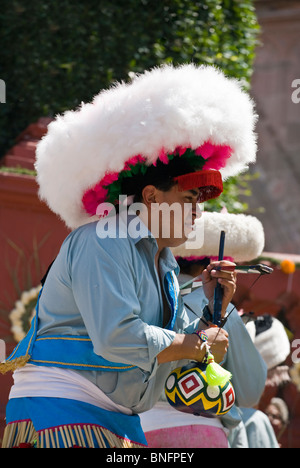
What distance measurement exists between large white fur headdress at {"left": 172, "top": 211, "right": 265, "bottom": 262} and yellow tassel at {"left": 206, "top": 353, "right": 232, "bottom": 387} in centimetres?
118

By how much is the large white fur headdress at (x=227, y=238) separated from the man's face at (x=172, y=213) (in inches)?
39.1

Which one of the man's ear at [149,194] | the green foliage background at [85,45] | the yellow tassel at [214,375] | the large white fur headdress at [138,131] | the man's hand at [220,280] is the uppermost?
the green foliage background at [85,45]

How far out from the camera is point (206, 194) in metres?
2.68

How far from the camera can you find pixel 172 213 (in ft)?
8.23

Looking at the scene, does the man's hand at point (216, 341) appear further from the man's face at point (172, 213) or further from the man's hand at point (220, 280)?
the man's face at point (172, 213)

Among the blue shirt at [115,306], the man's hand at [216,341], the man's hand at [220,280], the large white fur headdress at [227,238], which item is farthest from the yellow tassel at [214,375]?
the large white fur headdress at [227,238]

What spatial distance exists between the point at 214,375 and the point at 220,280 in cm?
37

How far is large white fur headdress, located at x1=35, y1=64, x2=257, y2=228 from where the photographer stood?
2355 millimetres

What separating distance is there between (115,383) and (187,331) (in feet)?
1.40

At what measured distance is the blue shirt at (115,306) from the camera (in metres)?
2.20

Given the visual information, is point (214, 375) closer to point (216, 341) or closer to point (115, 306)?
point (216, 341)

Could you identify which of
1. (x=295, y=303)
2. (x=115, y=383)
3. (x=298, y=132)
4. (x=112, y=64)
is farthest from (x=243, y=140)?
(x=298, y=132)

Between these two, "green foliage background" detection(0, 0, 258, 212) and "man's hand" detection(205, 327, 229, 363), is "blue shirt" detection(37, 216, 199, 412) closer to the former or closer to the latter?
"man's hand" detection(205, 327, 229, 363)
